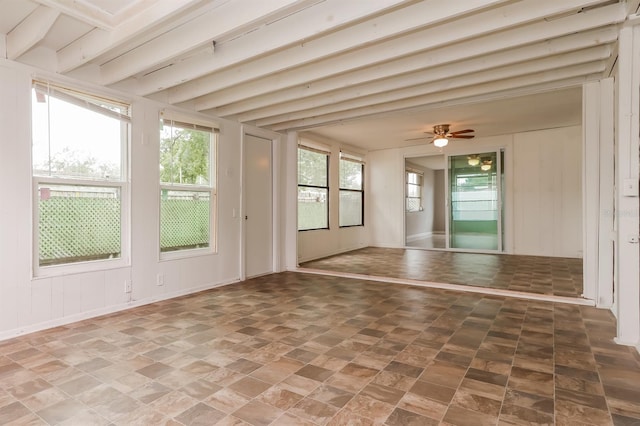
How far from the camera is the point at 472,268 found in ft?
19.8

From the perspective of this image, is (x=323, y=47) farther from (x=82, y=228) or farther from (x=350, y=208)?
(x=350, y=208)

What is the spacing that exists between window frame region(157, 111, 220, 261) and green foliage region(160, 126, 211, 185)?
0.18ft

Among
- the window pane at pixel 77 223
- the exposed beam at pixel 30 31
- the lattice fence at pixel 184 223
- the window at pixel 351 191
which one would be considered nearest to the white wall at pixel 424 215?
the window at pixel 351 191

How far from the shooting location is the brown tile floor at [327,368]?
72.6 inches

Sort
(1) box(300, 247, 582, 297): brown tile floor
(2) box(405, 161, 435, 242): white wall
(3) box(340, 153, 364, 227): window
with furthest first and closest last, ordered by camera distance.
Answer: (2) box(405, 161, 435, 242): white wall → (3) box(340, 153, 364, 227): window → (1) box(300, 247, 582, 297): brown tile floor

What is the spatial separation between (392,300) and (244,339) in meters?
1.91

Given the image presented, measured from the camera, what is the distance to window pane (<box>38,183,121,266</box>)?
325cm

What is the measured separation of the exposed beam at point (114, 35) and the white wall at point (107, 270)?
369 mm

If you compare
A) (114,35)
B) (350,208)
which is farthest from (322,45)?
(350,208)

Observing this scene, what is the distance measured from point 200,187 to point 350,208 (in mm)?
4767

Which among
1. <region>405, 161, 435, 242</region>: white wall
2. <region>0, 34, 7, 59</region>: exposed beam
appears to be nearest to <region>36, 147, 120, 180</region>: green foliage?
<region>0, 34, 7, 59</region>: exposed beam

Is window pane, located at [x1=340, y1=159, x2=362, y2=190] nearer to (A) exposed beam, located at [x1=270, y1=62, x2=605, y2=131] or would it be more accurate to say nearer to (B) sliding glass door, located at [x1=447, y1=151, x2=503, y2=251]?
(B) sliding glass door, located at [x1=447, y1=151, x2=503, y2=251]

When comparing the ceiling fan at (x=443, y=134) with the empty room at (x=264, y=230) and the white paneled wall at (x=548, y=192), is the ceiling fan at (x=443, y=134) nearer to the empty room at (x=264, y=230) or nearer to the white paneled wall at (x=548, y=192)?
the empty room at (x=264, y=230)

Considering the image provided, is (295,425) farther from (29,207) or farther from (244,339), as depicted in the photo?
(29,207)
